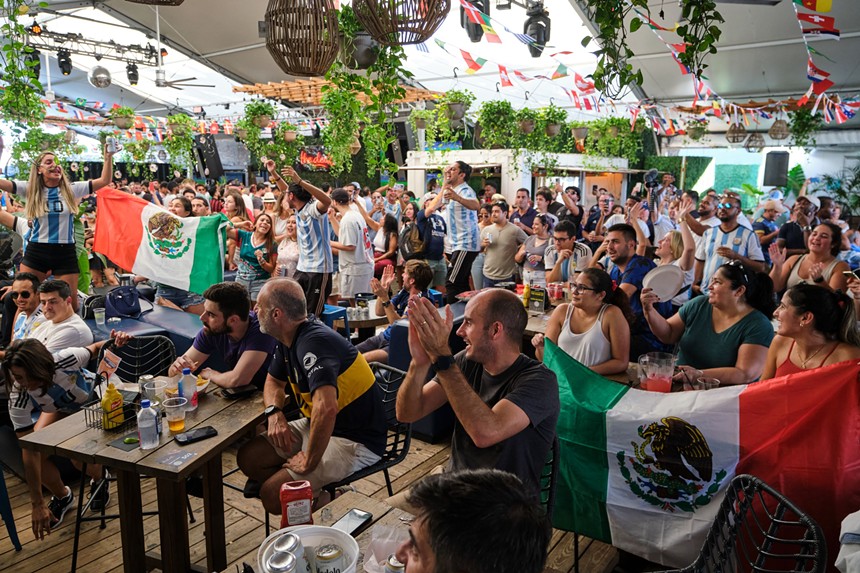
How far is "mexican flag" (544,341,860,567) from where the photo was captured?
7.13 ft

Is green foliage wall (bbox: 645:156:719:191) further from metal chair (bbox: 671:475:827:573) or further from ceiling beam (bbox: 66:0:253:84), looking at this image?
metal chair (bbox: 671:475:827:573)

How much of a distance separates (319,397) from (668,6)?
31.4ft

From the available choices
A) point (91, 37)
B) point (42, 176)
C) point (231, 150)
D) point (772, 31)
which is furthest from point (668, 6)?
point (231, 150)

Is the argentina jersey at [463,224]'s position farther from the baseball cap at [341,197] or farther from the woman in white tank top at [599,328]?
the woman in white tank top at [599,328]

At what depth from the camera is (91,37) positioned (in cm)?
1431

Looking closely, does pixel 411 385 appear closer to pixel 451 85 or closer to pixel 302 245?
pixel 302 245

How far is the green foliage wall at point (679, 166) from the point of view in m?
18.2

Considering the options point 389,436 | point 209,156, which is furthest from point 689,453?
point 209,156

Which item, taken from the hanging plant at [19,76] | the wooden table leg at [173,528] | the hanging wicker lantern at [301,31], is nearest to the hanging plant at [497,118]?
the hanging plant at [19,76]

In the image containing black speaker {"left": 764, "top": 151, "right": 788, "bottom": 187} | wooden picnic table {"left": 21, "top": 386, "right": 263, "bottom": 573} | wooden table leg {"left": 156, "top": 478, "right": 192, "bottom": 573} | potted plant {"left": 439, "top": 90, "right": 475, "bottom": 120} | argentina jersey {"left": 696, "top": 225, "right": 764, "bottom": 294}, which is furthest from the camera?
black speaker {"left": 764, "top": 151, "right": 788, "bottom": 187}

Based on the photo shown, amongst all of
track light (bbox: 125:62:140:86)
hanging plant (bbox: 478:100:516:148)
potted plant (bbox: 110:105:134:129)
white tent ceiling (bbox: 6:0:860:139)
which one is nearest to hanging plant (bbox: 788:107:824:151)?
white tent ceiling (bbox: 6:0:860:139)

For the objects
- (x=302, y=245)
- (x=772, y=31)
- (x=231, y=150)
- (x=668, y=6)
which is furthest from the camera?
(x=231, y=150)

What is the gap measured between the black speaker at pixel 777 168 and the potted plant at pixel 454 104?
38.0 ft

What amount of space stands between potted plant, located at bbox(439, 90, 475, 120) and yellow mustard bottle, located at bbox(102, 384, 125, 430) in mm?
8273
